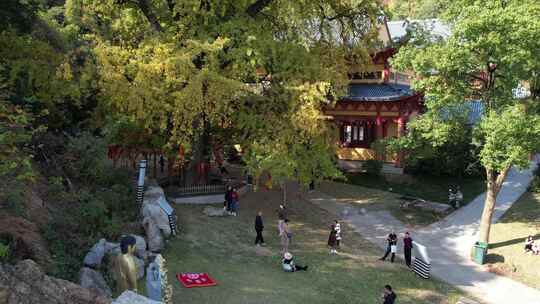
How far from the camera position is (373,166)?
30578 mm

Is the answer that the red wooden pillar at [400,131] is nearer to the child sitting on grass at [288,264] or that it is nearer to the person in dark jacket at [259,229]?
the person in dark jacket at [259,229]

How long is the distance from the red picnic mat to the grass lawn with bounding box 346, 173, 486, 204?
17.1 metres

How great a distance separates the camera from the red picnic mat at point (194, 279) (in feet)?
42.6

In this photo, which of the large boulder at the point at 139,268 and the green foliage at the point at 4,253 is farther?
the large boulder at the point at 139,268

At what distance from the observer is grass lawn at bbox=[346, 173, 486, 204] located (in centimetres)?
2764

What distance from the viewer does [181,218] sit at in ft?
62.3

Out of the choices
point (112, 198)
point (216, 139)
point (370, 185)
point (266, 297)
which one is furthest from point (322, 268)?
point (370, 185)

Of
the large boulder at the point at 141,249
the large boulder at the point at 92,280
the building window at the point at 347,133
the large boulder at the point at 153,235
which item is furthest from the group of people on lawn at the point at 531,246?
the large boulder at the point at 92,280

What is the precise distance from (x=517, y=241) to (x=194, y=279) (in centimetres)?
1499

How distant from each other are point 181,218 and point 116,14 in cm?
1136

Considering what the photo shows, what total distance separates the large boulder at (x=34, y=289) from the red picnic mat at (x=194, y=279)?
174 inches

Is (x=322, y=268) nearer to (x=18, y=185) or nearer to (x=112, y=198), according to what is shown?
(x=112, y=198)

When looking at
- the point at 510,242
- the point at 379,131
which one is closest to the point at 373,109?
the point at 379,131

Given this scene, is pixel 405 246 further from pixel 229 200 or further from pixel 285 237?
pixel 229 200
